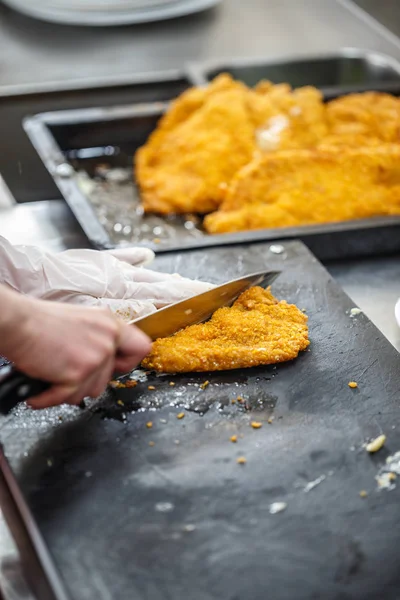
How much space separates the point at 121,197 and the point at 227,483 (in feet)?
4.01

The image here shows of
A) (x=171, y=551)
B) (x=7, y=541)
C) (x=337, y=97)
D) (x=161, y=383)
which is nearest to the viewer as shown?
(x=171, y=551)

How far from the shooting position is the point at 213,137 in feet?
7.30

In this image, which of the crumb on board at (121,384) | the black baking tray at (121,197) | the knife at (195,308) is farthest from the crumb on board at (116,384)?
the black baking tray at (121,197)

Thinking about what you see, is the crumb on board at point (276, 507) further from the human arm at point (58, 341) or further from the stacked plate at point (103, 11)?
the stacked plate at point (103, 11)

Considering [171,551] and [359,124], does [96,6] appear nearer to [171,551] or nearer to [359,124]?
[359,124]

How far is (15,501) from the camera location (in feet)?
3.89

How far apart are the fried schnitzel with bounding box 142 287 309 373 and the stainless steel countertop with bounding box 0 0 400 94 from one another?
1.33 metres

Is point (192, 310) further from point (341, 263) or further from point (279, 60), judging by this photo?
point (279, 60)

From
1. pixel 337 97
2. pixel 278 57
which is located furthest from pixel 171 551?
pixel 278 57

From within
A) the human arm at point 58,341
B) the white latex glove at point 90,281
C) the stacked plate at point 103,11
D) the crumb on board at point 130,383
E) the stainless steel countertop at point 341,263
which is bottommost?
the stainless steel countertop at point 341,263

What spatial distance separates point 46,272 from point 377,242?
2.85 ft

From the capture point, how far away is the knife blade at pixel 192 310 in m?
1.33

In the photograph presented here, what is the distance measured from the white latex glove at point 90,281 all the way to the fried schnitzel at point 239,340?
78mm

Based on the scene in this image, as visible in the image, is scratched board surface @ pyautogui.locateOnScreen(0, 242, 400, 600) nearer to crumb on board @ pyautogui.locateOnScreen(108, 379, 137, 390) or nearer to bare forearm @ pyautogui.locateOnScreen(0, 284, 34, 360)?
crumb on board @ pyautogui.locateOnScreen(108, 379, 137, 390)
